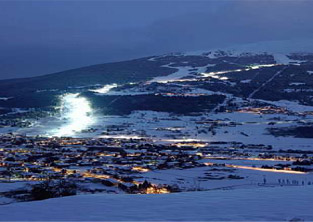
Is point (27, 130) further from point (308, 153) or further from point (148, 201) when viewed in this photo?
point (148, 201)

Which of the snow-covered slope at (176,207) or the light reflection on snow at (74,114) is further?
the light reflection on snow at (74,114)

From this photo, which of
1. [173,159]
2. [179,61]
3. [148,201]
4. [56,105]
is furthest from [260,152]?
[179,61]

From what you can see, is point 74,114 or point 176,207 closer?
point 176,207

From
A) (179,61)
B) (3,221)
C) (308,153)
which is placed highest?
(179,61)

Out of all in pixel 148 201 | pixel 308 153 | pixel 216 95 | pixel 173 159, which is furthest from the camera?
pixel 216 95
